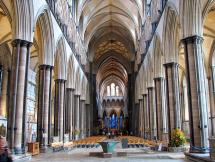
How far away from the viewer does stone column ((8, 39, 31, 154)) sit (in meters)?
12.0

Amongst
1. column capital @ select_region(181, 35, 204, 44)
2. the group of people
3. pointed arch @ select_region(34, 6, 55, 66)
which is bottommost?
the group of people

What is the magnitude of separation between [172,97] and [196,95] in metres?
4.24

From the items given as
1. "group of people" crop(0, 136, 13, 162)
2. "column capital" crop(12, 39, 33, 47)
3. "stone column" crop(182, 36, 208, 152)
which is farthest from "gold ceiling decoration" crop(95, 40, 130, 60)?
"group of people" crop(0, 136, 13, 162)

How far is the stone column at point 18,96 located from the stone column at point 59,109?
754cm

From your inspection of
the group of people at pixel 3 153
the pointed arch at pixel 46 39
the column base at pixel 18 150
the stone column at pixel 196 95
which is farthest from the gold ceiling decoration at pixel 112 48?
the group of people at pixel 3 153

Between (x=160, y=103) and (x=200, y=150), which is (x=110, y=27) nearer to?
(x=160, y=103)

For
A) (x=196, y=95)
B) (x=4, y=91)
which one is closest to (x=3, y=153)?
(x=196, y=95)

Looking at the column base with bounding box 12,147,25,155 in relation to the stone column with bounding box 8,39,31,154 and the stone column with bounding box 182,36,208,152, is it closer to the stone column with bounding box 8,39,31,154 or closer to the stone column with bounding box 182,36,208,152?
the stone column with bounding box 8,39,31,154

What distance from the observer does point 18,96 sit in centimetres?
1248

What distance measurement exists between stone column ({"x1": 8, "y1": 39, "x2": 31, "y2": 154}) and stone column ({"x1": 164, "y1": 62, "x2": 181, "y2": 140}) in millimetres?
8351

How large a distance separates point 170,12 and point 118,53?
103 ft

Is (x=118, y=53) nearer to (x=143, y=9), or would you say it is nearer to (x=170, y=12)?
(x=143, y=9)

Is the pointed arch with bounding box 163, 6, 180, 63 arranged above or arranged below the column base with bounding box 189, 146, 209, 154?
above

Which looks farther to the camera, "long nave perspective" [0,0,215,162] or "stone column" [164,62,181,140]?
"stone column" [164,62,181,140]
